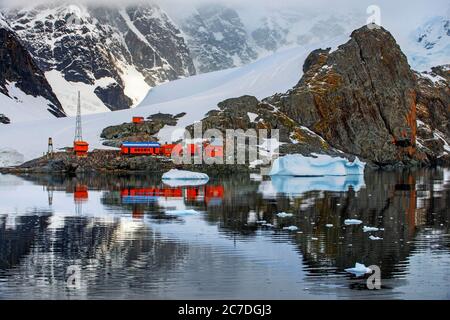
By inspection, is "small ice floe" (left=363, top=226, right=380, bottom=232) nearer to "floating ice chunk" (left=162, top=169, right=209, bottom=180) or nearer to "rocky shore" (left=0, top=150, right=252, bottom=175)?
"floating ice chunk" (left=162, top=169, right=209, bottom=180)

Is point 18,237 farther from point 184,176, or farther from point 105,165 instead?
point 105,165

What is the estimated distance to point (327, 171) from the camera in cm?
12781

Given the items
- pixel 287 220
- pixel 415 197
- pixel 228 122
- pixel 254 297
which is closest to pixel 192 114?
pixel 228 122

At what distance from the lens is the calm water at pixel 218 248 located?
32188mm

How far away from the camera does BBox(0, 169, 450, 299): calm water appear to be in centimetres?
3219

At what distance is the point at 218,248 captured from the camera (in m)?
42.8

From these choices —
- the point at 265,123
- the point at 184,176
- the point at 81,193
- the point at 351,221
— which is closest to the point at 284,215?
the point at 351,221

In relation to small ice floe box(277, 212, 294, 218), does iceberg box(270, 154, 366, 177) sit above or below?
above

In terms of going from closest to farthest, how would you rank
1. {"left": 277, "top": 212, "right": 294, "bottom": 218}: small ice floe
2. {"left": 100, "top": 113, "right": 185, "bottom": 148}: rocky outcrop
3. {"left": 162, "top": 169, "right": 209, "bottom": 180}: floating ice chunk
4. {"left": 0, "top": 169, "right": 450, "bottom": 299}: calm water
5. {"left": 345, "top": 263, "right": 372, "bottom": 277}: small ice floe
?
{"left": 0, "top": 169, "right": 450, "bottom": 299}: calm water → {"left": 345, "top": 263, "right": 372, "bottom": 277}: small ice floe → {"left": 277, "top": 212, "right": 294, "bottom": 218}: small ice floe → {"left": 162, "top": 169, "right": 209, "bottom": 180}: floating ice chunk → {"left": 100, "top": 113, "right": 185, "bottom": 148}: rocky outcrop

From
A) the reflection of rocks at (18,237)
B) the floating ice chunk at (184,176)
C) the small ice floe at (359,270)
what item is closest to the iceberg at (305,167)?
the floating ice chunk at (184,176)

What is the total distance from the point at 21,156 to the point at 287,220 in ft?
351

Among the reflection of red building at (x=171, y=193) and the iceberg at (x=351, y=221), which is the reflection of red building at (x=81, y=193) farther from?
the iceberg at (x=351, y=221)

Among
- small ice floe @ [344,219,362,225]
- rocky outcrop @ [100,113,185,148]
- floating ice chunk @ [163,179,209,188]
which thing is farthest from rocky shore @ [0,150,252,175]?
small ice floe @ [344,219,362,225]
